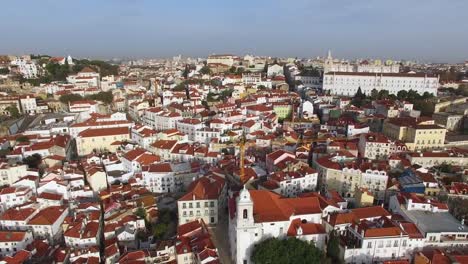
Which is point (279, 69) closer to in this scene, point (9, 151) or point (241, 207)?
point (9, 151)

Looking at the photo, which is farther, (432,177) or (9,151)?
(9,151)

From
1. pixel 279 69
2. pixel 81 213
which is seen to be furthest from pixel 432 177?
pixel 279 69

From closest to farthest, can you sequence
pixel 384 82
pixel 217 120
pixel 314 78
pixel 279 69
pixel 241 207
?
pixel 241 207 → pixel 217 120 → pixel 384 82 → pixel 314 78 → pixel 279 69

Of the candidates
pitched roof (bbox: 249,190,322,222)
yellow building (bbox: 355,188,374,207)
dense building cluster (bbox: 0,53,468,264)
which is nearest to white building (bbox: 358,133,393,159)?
dense building cluster (bbox: 0,53,468,264)

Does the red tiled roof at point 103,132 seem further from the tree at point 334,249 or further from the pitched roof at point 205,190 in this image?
the tree at point 334,249

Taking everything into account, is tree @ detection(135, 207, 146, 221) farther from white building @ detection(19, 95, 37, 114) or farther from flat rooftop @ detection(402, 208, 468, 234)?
white building @ detection(19, 95, 37, 114)

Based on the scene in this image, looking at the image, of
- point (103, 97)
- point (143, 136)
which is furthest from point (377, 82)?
point (103, 97)

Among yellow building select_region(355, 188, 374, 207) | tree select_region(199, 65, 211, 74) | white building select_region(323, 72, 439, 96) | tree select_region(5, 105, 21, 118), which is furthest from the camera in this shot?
tree select_region(199, 65, 211, 74)
